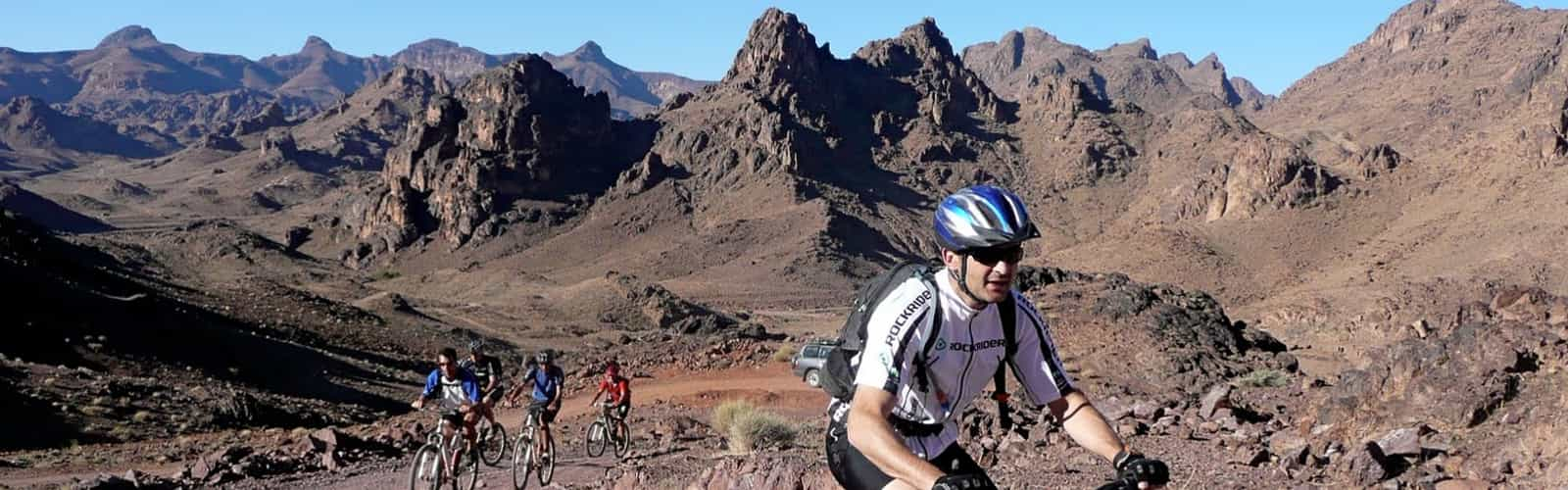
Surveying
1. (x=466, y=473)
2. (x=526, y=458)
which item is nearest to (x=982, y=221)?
(x=466, y=473)

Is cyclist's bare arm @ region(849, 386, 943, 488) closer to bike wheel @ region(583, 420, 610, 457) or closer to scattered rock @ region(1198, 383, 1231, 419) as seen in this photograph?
scattered rock @ region(1198, 383, 1231, 419)

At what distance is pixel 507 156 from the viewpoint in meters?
84.6

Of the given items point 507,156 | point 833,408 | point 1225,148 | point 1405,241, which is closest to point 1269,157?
point 1405,241

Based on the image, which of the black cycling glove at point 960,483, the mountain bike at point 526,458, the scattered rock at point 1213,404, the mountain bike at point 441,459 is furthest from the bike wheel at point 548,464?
the black cycling glove at point 960,483

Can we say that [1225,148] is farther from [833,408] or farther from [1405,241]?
[833,408]

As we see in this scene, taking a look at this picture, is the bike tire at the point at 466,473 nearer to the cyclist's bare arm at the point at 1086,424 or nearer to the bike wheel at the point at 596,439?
the bike wheel at the point at 596,439

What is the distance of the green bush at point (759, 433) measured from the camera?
1338cm

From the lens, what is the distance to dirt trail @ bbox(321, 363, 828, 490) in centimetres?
1653

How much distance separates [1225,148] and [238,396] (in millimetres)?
73787

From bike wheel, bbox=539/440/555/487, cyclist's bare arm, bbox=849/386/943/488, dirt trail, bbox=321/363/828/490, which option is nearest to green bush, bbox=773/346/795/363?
dirt trail, bbox=321/363/828/490

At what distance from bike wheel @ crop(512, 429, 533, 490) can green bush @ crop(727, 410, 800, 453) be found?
2169 mm

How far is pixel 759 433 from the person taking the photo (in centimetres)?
1359

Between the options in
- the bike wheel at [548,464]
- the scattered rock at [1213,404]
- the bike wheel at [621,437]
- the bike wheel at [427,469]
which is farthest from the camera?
the bike wheel at [621,437]

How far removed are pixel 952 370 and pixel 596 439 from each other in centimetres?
1225
